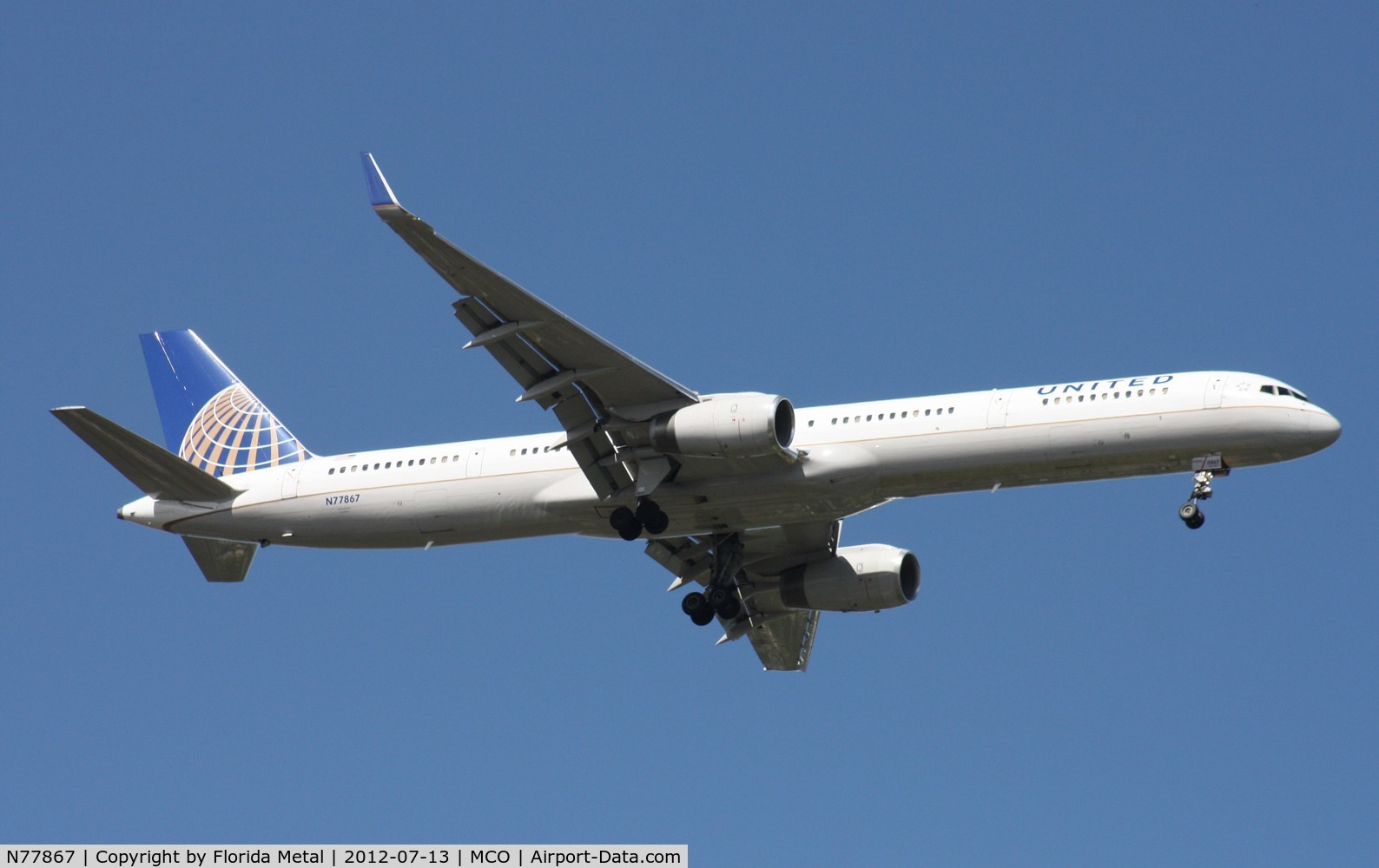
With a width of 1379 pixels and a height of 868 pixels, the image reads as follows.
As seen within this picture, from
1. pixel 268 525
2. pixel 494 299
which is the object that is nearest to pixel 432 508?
pixel 268 525

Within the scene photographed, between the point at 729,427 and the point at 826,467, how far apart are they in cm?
236

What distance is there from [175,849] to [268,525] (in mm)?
11271

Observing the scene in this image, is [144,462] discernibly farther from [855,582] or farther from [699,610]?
[855,582]

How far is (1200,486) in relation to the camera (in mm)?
36344

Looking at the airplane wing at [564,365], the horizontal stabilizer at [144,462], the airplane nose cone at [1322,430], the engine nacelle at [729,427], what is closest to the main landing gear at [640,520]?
the airplane wing at [564,365]

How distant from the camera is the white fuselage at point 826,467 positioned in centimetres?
3622

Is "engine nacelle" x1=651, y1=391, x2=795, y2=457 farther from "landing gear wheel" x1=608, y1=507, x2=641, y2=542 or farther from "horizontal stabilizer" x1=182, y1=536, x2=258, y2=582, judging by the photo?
"horizontal stabilizer" x1=182, y1=536, x2=258, y2=582

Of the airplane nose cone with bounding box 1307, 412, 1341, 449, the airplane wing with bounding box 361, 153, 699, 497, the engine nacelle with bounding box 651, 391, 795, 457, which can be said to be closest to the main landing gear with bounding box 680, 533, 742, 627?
the airplane wing with bounding box 361, 153, 699, 497

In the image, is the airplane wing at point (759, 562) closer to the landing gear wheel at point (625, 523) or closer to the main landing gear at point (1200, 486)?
the landing gear wheel at point (625, 523)

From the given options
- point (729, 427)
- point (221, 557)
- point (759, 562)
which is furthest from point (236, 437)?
point (729, 427)

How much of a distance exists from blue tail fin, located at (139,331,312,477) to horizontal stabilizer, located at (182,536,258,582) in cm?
188

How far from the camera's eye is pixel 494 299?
35.2 m

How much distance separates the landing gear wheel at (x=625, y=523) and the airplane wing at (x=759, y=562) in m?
2.90

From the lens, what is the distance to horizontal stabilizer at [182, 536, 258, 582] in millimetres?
43375
